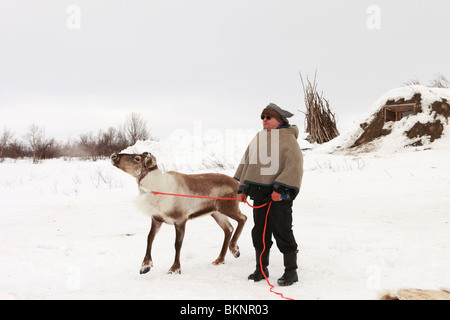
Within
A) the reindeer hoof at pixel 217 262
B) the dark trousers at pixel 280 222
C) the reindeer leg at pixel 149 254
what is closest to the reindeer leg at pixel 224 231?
the reindeer hoof at pixel 217 262

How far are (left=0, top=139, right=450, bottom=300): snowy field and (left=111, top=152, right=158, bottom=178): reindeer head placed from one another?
1.16 meters

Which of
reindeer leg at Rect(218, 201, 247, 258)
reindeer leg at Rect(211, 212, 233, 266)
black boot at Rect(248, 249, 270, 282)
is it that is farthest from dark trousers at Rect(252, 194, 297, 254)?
reindeer leg at Rect(211, 212, 233, 266)

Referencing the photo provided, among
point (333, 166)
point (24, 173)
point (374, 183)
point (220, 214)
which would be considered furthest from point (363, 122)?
point (24, 173)

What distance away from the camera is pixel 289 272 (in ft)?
13.2

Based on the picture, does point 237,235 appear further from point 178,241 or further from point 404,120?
point 404,120

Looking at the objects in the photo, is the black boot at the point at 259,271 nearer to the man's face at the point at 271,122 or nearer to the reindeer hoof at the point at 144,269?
the reindeer hoof at the point at 144,269

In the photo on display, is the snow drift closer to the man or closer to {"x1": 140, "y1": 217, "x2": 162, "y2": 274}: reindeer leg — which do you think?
the man

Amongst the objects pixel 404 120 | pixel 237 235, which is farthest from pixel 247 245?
pixel 404 120

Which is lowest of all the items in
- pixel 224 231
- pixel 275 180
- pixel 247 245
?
pixel 247 245

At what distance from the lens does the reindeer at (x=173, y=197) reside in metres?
4.04

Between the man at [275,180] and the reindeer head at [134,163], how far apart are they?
104 centimetres

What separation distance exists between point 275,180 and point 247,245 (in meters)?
1.72

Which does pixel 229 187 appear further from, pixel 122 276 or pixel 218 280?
pixel 122 276

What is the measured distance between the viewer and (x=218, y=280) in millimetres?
4121
